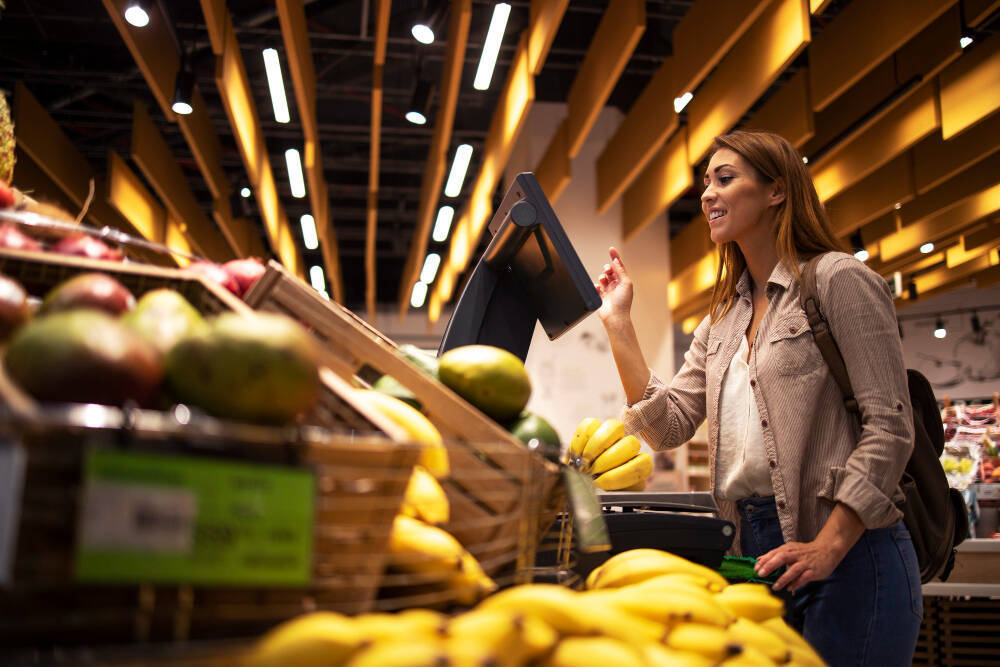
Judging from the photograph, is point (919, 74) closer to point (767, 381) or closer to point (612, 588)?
point (767, 381)

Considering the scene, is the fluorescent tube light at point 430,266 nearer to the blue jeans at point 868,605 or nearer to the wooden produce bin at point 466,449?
the blue jeans at point 868,605

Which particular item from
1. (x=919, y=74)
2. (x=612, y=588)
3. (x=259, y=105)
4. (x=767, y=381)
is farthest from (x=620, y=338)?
(x=259, y=105)

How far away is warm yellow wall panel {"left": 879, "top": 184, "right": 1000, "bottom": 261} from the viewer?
6.52 m

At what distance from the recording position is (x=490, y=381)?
110 centimetres

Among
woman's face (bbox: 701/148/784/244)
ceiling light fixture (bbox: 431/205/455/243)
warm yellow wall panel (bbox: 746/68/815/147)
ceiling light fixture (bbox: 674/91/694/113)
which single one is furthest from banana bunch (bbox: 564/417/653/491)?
ceiling light fixture (bbox: 431/205/455/243)

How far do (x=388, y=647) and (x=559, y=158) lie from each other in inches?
249

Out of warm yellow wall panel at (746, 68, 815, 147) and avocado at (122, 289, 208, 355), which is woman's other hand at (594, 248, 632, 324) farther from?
warm yellow wall panel at (746, 68, 815, 147)

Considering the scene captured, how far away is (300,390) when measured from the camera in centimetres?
70

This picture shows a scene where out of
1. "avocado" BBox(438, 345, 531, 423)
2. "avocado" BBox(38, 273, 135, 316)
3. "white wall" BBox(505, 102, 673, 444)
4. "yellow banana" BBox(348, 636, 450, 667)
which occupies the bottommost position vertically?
"yellow banana" BBox(348, 636, 450, 667)

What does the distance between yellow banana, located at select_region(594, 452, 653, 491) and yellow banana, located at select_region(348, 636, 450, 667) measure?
1.96 metres

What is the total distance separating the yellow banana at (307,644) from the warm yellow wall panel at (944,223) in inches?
278

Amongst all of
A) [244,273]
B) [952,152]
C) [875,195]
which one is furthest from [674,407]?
[875,195]

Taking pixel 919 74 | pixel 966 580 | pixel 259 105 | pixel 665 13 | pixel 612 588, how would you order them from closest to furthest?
pixel 612 588
pixel 966 580
pixel 919 74
pixel 665 13
pixel 259 105

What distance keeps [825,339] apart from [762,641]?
3.05 ft
